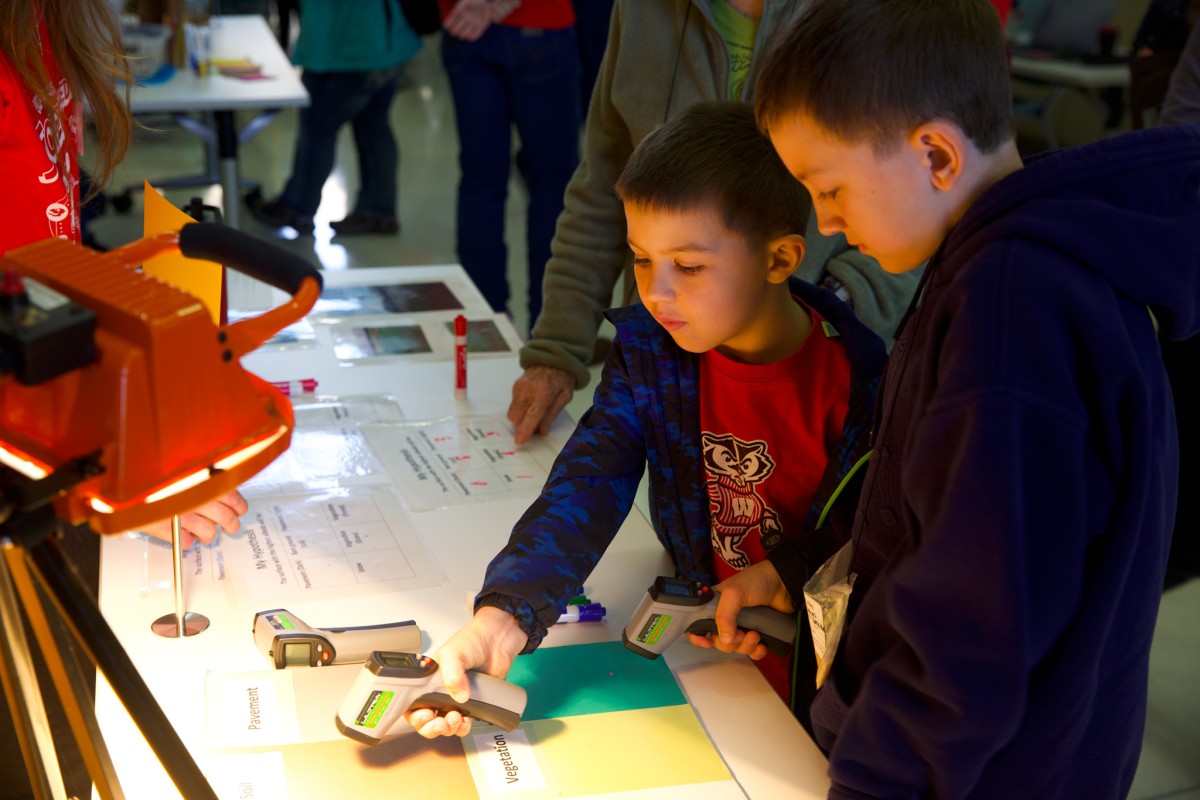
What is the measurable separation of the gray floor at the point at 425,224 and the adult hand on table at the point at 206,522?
0.60 m

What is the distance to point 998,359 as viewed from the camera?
809 millimetres

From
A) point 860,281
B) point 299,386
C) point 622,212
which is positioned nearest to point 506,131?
point 622,212

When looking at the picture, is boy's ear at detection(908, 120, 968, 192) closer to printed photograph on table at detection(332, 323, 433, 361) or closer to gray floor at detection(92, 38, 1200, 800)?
gray floor at detection(92, 38, 1200, 800)

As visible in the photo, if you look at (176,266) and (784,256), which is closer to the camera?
(176,266)

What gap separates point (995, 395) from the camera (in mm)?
804

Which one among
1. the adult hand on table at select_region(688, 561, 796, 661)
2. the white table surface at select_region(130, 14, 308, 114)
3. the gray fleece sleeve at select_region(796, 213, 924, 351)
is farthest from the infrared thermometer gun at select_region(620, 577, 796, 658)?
the white table surface at select_region(130, 14, 308, 114)

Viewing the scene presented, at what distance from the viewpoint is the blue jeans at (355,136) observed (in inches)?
178

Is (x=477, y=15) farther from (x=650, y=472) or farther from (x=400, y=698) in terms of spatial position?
(x=400, y=698)

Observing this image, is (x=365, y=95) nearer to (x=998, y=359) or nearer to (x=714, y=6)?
(x=714, y=6)

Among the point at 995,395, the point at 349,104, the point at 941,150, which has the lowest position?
the point at 349,104

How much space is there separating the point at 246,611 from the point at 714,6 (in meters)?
1.06

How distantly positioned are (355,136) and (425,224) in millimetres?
477

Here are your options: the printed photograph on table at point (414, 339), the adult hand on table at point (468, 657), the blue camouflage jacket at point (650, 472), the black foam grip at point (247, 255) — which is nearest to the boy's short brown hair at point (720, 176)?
the blue camouflage jacket at point (650, 472)

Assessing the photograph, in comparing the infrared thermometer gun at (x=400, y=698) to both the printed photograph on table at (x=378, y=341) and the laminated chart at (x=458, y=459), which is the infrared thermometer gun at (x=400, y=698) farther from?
the printed photograph on table at (x=378, y=341)
